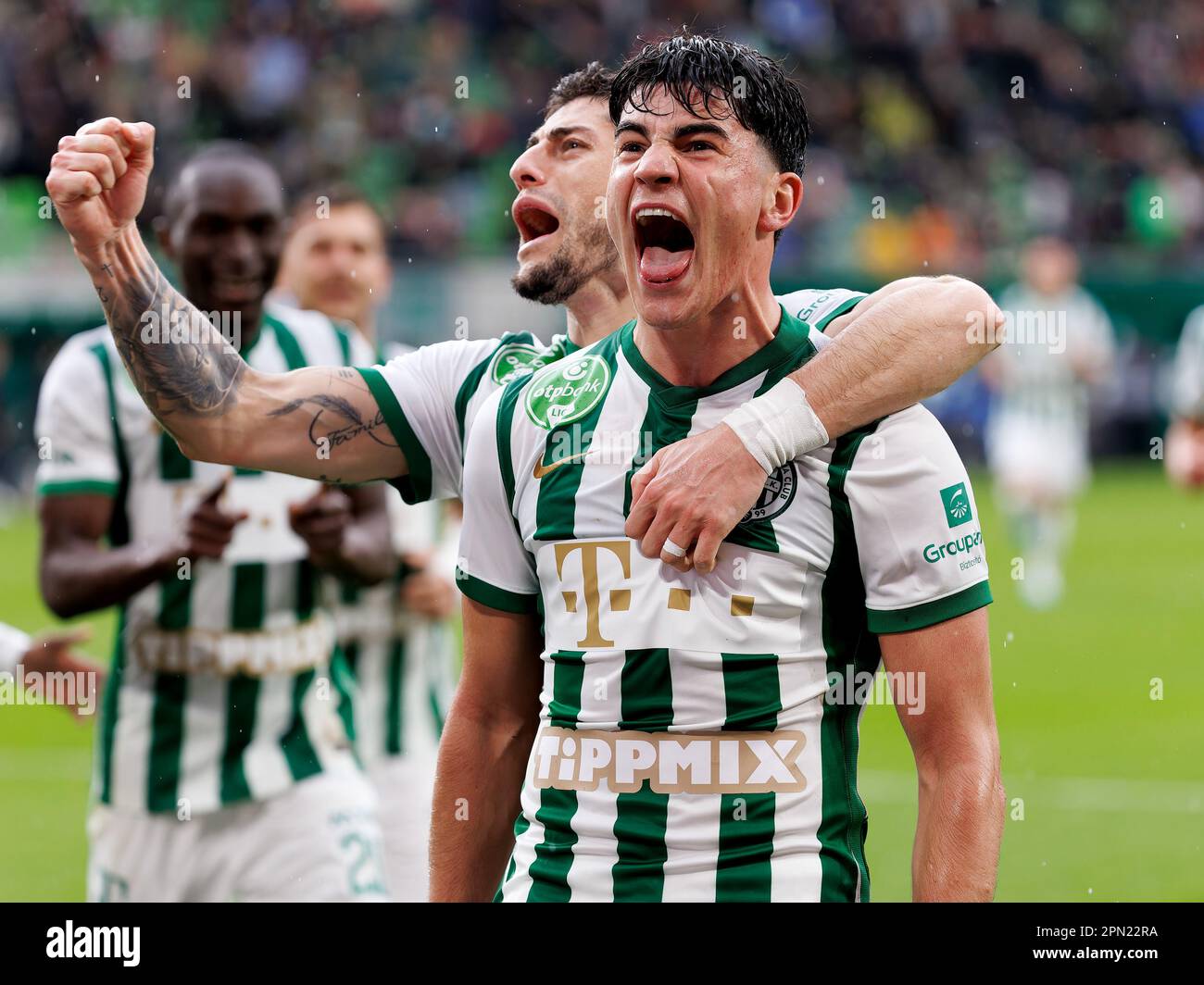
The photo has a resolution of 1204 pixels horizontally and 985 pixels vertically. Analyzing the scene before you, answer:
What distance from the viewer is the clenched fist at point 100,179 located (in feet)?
9.52

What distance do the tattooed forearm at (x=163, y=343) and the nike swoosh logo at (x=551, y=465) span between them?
656 millimetres

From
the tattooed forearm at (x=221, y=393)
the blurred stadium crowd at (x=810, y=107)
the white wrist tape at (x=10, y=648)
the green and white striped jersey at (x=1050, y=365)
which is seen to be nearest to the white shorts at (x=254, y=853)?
the white wrist tape at (x=10, y=648)

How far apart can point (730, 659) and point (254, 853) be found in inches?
91.8

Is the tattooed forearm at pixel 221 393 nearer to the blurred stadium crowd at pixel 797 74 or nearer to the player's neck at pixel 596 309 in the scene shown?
the player's neck at pixel 596 309

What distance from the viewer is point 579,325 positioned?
140 inches

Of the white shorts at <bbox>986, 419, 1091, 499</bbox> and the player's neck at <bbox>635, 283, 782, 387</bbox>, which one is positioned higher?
the white shorts at <bbox>986, 419, 1091, 499</bbox>

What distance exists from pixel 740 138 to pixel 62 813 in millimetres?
6749

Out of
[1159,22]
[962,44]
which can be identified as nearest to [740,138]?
[962,44]

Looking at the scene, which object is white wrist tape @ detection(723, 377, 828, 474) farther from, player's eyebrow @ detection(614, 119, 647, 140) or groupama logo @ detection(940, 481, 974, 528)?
player's eyebrow @ detection(614, 119, 647, 140)

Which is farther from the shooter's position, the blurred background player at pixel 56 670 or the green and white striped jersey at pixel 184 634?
the green and white striped jersey at pixel 184 634

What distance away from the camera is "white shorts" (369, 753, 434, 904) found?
5645 mm

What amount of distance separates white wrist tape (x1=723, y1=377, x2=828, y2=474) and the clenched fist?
1.12 meters

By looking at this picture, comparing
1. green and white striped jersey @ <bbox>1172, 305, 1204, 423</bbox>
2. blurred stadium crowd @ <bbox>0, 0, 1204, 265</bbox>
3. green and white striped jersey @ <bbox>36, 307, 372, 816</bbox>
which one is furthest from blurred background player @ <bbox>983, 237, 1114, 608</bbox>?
green and white striped jersey @ <bbox>36, 307, 372, 816</bbox>
